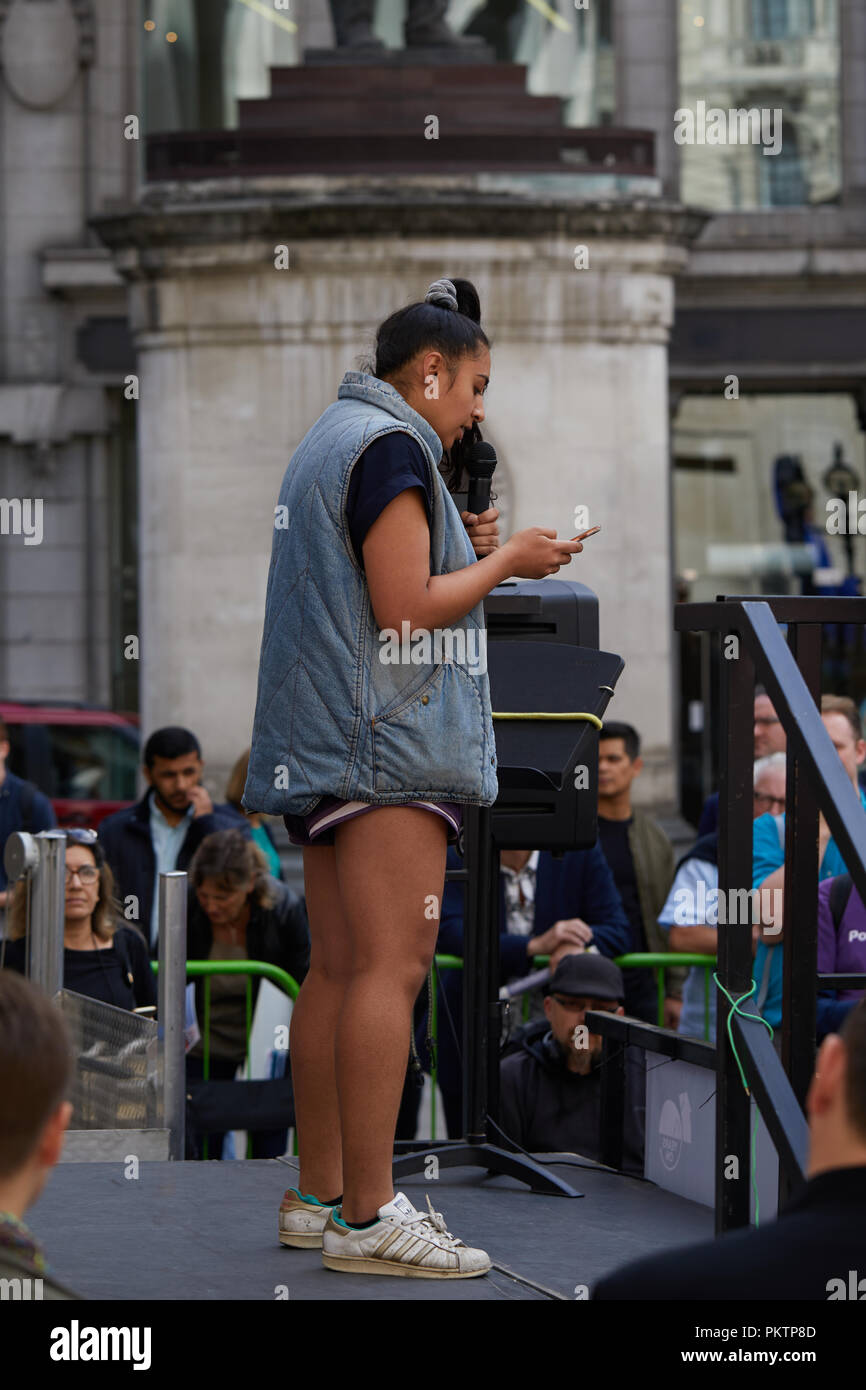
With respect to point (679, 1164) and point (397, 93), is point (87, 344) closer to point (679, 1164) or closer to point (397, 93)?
point (397, 93)

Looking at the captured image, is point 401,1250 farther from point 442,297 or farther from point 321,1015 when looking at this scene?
point 442,297

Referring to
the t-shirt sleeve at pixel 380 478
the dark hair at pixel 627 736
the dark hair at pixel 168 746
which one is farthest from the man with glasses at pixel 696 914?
the t-shirt sleeve at pixel 380 478

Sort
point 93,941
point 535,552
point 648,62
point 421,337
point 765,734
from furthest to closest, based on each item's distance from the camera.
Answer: point 648,62, point 765,734, point 93,941, point 421,337, point 535,552

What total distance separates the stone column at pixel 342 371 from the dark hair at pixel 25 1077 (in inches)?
400

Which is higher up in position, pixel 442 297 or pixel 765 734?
pixel 442 297

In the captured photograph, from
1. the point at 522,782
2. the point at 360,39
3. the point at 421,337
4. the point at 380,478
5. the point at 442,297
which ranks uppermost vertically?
the point at 360,39

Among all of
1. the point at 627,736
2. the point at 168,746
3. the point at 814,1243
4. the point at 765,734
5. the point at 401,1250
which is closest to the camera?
the point at 814,1243

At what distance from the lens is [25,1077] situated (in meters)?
2.72

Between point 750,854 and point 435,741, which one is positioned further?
point 750,854

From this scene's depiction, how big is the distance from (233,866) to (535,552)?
141 inches

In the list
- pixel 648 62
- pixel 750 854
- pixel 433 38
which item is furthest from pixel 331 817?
pixel 648 62

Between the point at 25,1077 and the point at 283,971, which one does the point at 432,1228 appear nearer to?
the point at 25,1077

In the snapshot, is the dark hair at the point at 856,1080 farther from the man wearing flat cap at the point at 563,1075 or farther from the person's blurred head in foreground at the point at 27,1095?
the man wearing flat cap at the point at 563,1075

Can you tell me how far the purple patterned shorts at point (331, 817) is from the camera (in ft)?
14.1
